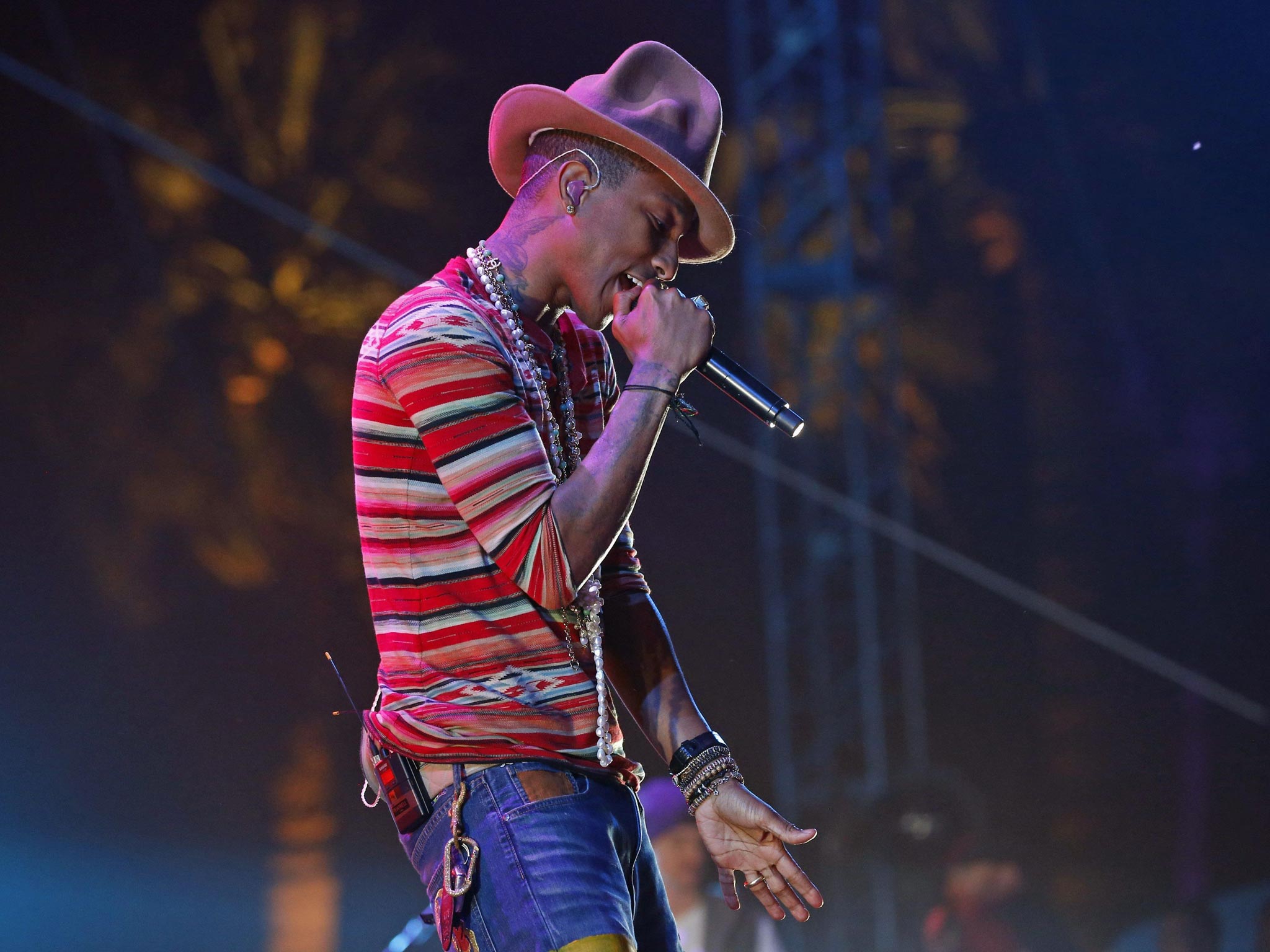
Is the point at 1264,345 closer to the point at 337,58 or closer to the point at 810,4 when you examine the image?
the point at 810,4

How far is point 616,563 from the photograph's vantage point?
146 centimetres

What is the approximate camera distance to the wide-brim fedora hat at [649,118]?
1298 mm

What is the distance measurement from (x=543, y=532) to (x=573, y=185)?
45 centimetres

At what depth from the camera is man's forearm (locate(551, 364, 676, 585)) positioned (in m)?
1.09

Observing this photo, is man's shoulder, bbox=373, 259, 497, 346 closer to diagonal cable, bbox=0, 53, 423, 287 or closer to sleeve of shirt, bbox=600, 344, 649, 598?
sleeve of shirt, bbox=600, 344, 649, 598

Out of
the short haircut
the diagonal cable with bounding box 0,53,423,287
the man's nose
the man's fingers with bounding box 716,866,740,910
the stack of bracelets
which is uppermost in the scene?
the diagonal cable with bounding box 0,53,423,287

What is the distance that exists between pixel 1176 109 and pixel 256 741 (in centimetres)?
290

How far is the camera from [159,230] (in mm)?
2803

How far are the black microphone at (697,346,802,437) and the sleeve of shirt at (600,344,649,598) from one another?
16 cm

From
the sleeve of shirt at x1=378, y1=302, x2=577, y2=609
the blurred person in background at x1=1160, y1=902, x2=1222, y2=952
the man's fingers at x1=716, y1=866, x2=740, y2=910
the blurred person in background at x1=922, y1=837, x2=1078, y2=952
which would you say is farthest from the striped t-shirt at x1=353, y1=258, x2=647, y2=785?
the blurred person in background at x1=1160, y1=902, x2=1222, y2=952

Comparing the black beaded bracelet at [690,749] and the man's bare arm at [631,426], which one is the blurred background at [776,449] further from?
the man's bare arm at [631,426]

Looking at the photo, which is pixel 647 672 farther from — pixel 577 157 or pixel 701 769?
pixel 577 157

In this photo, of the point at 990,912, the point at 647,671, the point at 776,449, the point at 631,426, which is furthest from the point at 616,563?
the point at 990,912

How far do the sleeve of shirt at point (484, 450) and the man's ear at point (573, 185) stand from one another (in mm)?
263
